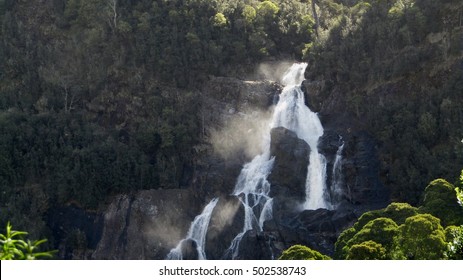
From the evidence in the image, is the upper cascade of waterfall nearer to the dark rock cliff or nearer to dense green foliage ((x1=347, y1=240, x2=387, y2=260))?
the dark rock cliff

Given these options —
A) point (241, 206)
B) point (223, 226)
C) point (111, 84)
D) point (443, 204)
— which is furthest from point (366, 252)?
point (111, 84)

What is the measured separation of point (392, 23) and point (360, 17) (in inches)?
209

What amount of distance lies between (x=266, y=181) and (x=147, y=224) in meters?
10.7

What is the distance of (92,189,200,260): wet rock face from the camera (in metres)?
65.1

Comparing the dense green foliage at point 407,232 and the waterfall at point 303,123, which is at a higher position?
the dense green foliage at point 407,232

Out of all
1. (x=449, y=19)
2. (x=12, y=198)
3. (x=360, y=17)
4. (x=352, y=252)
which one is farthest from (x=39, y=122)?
(x=352, y=252)

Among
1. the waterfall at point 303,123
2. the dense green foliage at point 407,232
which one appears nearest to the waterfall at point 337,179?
the waterfall at point 303,123

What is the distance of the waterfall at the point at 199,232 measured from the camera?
63469 millimetres

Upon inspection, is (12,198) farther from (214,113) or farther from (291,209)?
(291,209)

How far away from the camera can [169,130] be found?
234ft

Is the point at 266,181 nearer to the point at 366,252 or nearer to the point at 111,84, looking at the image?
the point at 111,84

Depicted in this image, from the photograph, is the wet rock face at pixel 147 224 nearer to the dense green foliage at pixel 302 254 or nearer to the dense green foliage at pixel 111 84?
the dense green foliage at pixel 111 84

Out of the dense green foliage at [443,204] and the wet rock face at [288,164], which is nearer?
the dense green foliage at [443,204]

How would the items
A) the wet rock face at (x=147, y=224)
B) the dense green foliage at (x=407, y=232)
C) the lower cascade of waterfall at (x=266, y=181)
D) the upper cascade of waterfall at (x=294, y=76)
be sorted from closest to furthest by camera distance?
the dense green foliage at (x=407, y=232) < the lower cascade of waterfall at (x=266, y=181) < the wet rock face at (x=147, y=224) < the upper cascade of waterfall at (x=294, y=76)
